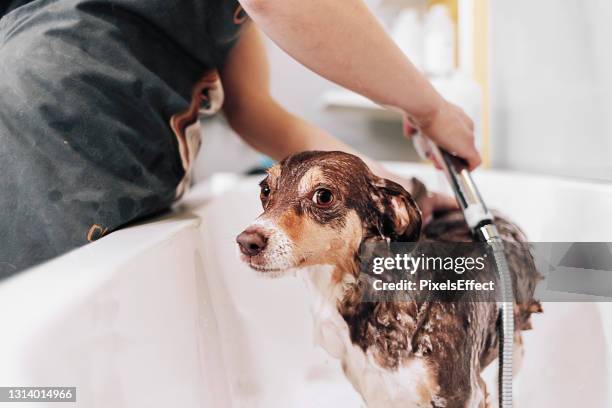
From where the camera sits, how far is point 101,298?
1.09 ft

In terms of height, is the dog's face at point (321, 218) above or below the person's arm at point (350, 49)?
below

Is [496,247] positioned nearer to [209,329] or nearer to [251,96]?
[209,329]

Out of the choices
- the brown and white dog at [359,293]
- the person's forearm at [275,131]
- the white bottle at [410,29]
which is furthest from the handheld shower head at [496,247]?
the white bottle at [410,29]

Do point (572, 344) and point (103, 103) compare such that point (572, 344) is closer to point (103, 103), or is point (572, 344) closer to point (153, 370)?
point (153, 370)

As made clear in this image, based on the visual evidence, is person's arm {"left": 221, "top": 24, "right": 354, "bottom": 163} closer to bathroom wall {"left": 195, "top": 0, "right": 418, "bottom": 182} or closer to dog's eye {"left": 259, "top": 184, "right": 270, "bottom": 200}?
bathroom wall {"left": 195, "top": 0, "right": 418, "bottom": 182}

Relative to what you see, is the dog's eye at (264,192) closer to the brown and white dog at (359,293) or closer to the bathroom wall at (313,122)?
the brown and white dog at (359,293)

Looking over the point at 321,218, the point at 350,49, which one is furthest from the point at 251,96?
the point at 321,218

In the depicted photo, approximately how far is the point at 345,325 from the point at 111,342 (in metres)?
0.16

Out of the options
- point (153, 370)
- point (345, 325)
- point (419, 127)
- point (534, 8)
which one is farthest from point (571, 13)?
point (153, 370)

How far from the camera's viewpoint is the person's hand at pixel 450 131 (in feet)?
1.61

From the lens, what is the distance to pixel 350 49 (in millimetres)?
404

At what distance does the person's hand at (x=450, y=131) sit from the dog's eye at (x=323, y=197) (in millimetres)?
207

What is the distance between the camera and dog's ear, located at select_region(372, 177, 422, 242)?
335mm

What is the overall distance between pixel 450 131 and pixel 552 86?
417 millimetres
